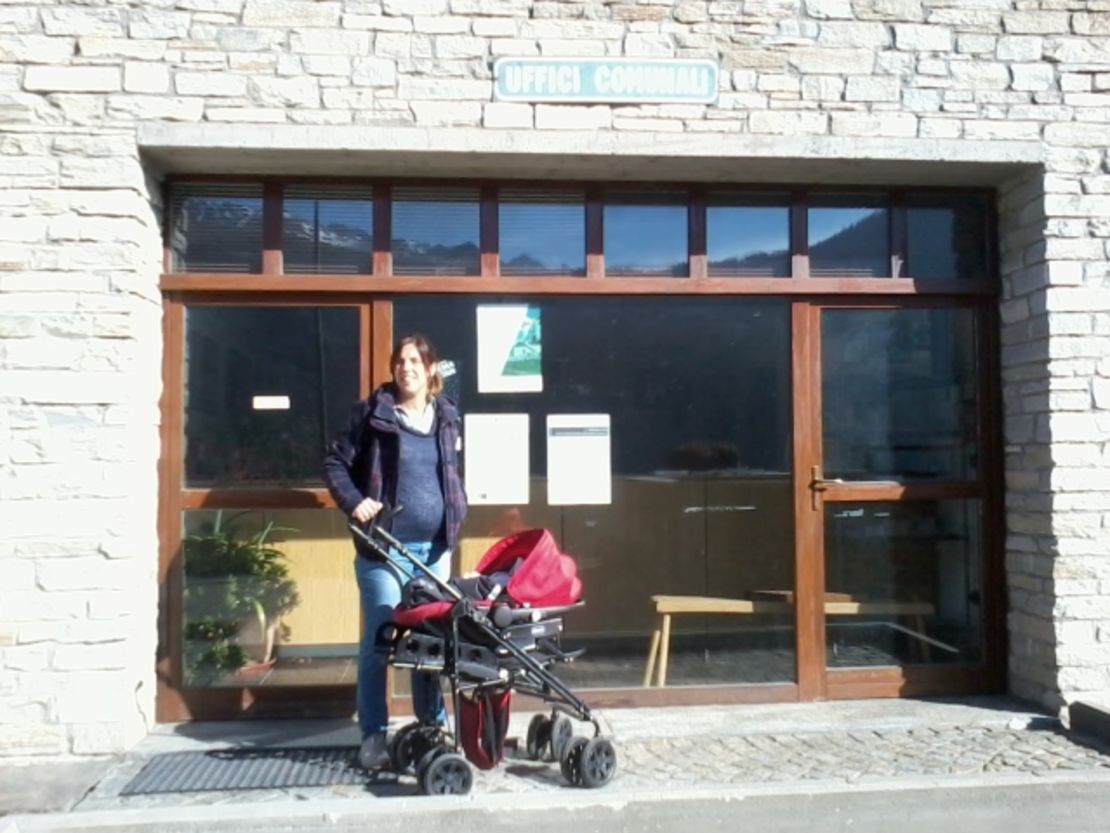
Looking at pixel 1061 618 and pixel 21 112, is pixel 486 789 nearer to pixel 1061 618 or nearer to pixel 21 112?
pixel 1061 618

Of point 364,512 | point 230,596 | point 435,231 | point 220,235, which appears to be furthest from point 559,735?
point 220,235

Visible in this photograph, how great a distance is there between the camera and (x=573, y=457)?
239 inches

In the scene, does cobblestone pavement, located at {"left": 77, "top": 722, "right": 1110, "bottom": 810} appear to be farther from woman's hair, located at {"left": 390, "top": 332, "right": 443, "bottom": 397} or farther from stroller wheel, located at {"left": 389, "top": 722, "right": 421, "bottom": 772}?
woman's hair, located at {"left": 390, "top": 332, "right": 443, "bottom": 397}

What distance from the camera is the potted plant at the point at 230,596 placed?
5.91 m

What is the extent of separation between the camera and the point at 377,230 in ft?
19.6

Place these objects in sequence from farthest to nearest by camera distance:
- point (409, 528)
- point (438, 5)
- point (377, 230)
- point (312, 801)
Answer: point (377, 230) → point (438, 5) → point (409, 528) → point (312, 801)

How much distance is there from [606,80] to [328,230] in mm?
1687

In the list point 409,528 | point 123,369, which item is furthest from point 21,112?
point 409,528

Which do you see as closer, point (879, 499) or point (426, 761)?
point (426, 761)

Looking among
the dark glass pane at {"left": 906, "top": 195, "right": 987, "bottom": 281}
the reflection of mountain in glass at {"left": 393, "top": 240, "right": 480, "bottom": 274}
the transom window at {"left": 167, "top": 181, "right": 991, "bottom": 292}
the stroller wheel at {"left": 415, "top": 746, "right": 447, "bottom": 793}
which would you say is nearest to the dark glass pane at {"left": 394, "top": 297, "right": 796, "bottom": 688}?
the transom window at {"left": 167, "top": 181, "right": 991, "bottom": 292}

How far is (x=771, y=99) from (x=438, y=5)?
1.79 metres

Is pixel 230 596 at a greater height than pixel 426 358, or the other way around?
pixel 426 358

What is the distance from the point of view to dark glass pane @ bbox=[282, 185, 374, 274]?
593cm

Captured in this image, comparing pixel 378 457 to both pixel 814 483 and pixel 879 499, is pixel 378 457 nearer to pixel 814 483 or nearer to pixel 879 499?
pixel 814 483
